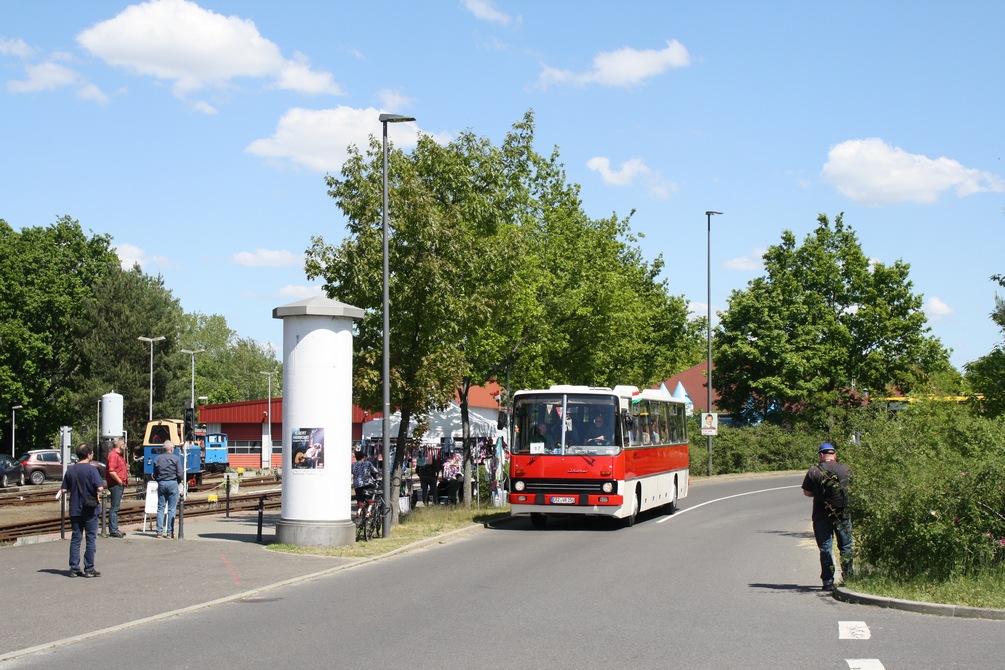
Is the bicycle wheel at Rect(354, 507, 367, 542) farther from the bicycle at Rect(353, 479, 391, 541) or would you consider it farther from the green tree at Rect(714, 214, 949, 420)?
the green tree at Rect(714, 214, 949, 420)

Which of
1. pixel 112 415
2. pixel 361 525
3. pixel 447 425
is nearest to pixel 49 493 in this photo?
pixel 447 425

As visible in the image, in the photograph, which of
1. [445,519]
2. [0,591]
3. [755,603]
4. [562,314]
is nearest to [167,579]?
[0,591]

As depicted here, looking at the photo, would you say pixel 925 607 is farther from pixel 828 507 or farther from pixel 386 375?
pixel 386 375

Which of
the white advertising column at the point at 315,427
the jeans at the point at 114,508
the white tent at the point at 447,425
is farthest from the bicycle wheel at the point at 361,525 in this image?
the white tent at the point at 447,425

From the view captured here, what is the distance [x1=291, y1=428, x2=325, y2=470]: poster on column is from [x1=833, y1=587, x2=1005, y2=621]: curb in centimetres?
1004

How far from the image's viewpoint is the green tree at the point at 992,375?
89.3ft

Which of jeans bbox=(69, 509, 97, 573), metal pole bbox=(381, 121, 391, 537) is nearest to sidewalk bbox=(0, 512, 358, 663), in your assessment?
jeans bbox=(69, 509, 97, 573)

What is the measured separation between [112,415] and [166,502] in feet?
25.3

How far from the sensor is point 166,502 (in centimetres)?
2148

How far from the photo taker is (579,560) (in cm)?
1792

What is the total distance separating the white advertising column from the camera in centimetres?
1998

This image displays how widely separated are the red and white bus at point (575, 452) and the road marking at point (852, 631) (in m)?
12.4

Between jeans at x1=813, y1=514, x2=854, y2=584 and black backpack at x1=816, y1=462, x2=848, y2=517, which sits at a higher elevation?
black backpack at x1=816, y1=462, x2=848, y2=517

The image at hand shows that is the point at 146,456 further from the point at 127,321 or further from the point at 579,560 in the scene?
the point at 579,560
